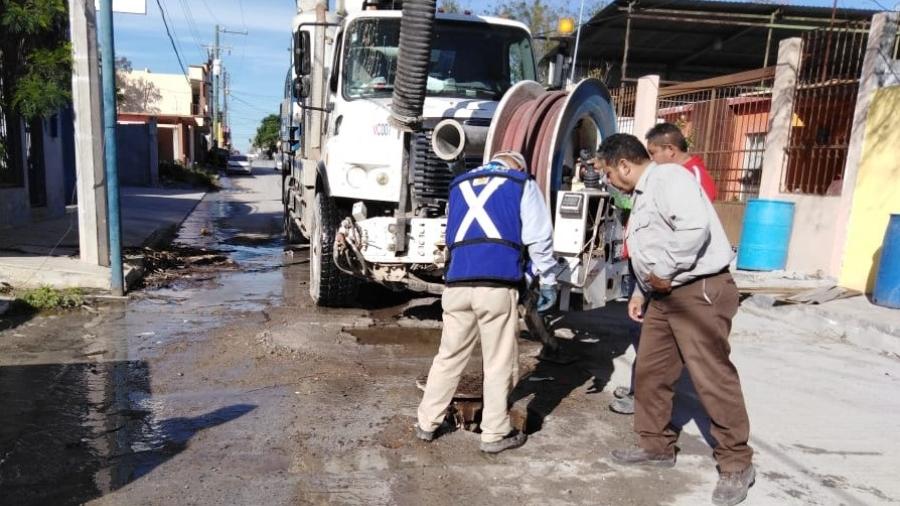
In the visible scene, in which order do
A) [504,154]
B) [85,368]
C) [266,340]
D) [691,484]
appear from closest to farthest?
1. [691,484]
2. [504,154]
3. [85,368]
4. [266,340]

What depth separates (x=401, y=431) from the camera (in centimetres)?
418

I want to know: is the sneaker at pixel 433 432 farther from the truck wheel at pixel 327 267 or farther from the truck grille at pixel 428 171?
the truck wheel at pixel 327 267

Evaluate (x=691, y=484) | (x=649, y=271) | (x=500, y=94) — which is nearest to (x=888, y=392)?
(x=691, y=484)

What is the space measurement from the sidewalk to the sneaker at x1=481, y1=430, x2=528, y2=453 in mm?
5419

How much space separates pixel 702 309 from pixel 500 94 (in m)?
3.87

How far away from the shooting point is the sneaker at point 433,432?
4.03m

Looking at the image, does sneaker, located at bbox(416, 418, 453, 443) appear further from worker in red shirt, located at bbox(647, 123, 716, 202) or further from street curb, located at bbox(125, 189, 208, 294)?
street curb, located at bbox(125, 189, 208, 294)

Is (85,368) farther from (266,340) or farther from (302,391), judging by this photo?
(302,391)

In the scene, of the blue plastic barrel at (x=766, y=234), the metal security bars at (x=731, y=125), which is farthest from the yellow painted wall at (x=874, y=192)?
the metal security bars at (x=731, y=125)

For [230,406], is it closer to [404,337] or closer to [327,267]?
[404,337]

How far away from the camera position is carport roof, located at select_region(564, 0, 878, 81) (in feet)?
52.5

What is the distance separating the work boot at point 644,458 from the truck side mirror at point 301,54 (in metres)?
5.19

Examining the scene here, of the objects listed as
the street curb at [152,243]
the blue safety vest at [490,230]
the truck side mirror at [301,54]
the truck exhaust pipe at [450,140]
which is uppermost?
the truck side mirror at [301,54]

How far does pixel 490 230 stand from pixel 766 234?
6937mm
